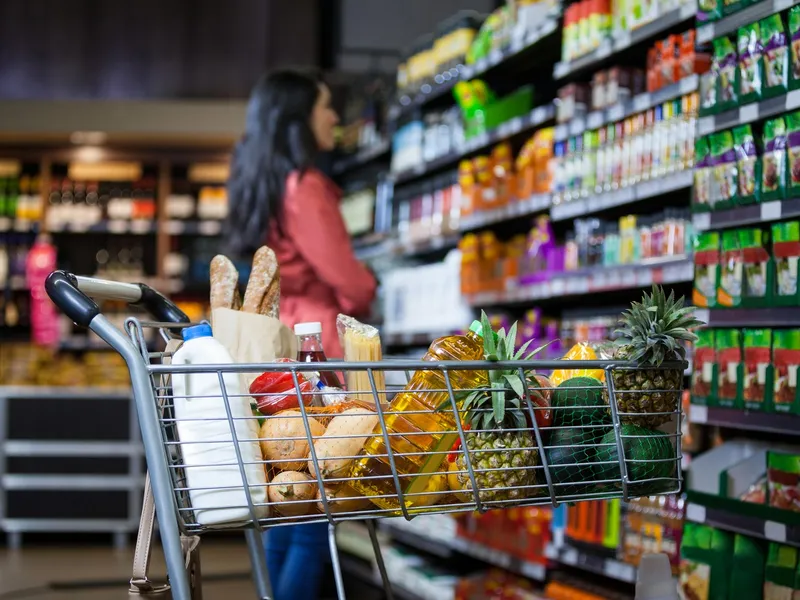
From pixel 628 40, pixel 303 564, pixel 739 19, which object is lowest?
pixel 303 564

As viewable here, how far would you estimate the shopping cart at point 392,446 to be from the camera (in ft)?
4.59

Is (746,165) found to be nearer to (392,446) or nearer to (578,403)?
(578,403)

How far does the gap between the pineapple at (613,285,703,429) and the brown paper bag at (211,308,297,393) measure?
0.57 meters

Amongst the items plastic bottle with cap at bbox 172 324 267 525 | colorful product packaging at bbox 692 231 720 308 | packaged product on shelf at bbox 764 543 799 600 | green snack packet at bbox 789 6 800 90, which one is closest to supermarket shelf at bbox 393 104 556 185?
colorful product packaging at bbox 692 231 720 308

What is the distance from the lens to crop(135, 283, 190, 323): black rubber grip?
191 centimetres

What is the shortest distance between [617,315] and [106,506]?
4586mm

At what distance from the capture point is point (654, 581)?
1.80 m

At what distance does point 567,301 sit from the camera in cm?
436

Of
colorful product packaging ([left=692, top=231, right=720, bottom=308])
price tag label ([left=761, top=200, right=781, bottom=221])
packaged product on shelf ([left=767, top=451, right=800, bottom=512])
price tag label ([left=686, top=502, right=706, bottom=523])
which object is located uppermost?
price tag label ([left=761, top=200, right=781, bottom=221])

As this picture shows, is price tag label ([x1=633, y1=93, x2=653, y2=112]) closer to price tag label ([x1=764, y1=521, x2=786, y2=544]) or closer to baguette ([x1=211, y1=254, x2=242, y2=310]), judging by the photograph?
price tag label ([x1=764, y1=521, x2=786, y2=544])

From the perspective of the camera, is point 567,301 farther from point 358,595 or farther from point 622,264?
point 358,595

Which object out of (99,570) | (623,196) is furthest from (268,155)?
(99,570)

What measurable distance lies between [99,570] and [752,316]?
15.1 ft

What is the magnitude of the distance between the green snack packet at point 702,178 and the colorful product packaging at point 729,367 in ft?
1.09
